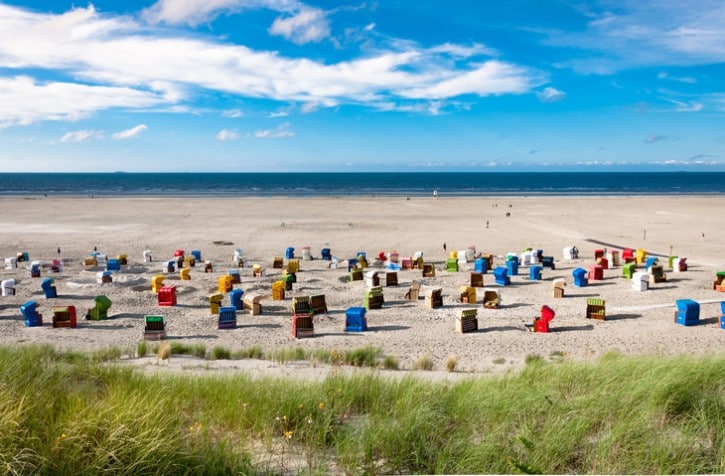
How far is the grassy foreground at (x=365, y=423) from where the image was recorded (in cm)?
449

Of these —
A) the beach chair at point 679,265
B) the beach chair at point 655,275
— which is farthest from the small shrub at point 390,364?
the beach chair at point 679,265

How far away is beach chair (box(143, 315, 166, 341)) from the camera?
13.4 m

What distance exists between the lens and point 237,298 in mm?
16391

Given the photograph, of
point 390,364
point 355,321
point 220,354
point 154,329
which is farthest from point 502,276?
point 154,329

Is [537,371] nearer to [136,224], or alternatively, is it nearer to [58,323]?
[58,323]

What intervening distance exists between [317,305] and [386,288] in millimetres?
4084

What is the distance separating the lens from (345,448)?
4.93 m

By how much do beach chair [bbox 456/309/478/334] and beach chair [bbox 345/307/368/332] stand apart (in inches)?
101

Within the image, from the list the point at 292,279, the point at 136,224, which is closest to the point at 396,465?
the point at 292,279

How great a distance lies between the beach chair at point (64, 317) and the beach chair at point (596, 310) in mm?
14717

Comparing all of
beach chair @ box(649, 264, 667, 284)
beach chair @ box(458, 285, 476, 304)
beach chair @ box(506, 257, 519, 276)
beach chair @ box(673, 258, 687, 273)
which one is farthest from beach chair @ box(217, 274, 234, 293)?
beach chair @ box(673, 258, 687, 273)

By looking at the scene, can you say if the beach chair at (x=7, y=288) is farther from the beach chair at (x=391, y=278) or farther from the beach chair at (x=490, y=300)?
the beach chair at (x=490, y=300)

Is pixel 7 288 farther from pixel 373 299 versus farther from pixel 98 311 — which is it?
pixel 373 299

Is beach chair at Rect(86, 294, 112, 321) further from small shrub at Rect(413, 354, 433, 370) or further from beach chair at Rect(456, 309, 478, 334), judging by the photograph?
beach chair at Rect(456, 309, 478, 334)
